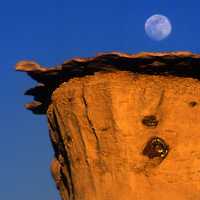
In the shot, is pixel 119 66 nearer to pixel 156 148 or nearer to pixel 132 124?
pixel 132 124

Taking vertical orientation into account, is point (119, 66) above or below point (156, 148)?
above

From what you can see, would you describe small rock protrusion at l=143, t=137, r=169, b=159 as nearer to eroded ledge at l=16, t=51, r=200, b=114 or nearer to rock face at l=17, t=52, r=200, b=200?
rock face at l=17, t=52, r=200, b=200

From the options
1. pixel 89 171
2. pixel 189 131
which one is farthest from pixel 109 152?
pixel 189 131

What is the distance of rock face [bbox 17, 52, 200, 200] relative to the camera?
11328 mm

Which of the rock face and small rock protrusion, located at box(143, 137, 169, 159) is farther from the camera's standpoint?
small rock protrusion, located at box(143, 137, 169, 159)

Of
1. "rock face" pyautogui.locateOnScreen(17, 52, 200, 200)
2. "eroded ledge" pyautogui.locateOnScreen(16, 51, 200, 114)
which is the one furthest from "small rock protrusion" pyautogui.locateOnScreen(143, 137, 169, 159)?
"eroded ledge" pyautogui.locateOnScreen(16, 51, 200, 114)

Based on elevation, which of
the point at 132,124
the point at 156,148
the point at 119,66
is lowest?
the point at 156,148

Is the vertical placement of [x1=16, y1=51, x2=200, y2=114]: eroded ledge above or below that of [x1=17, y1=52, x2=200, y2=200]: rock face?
above

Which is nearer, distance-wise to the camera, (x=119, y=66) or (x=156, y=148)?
(x=156, y=148)

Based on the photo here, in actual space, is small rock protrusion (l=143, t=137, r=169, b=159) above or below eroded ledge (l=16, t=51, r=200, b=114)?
below

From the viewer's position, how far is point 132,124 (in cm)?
1154

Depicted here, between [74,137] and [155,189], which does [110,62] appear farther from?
[155,189]

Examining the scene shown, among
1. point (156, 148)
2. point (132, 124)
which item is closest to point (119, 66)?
point (132, 124)

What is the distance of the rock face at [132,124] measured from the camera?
Result: 11.3 meters
